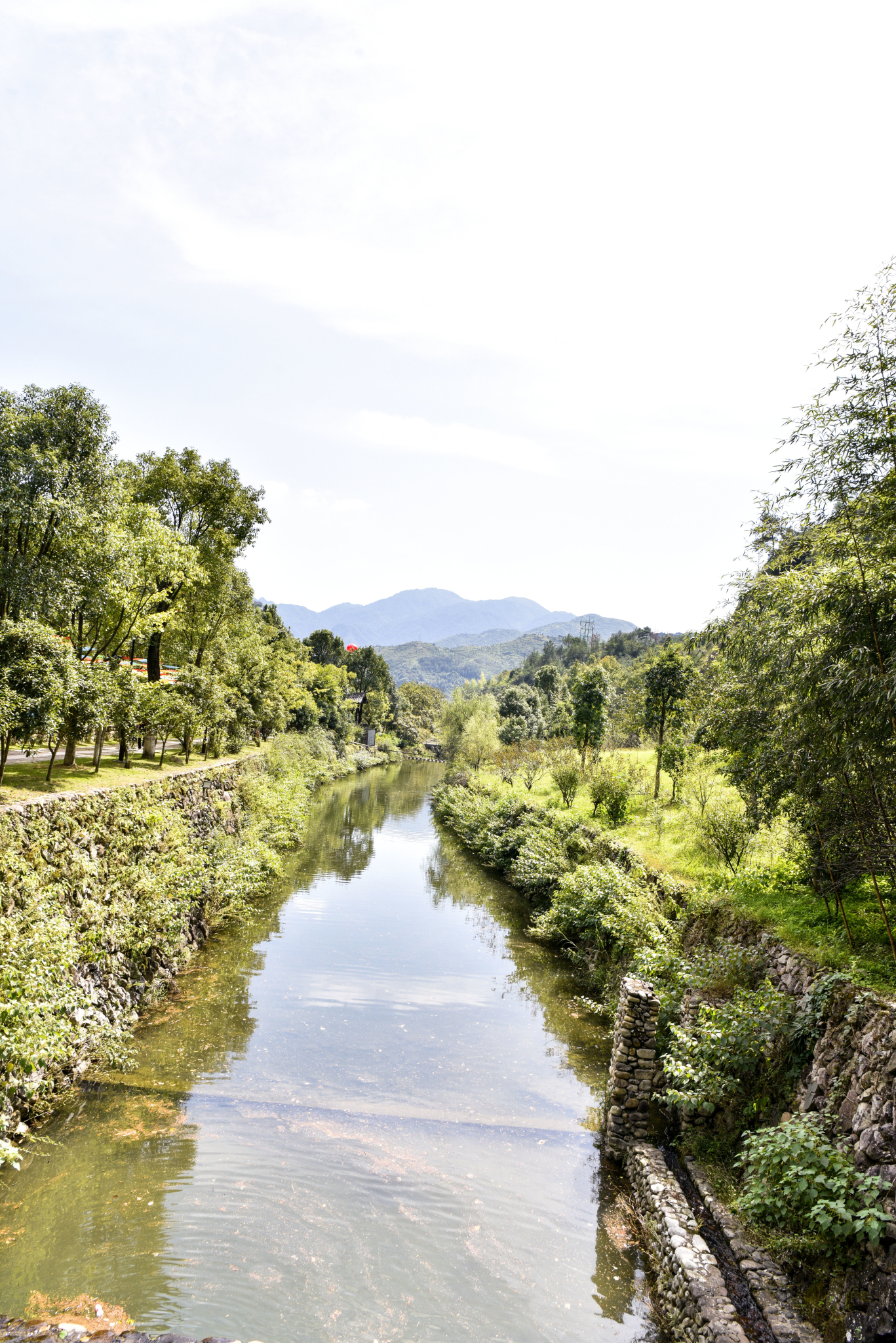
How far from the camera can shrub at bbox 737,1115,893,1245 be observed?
A: 5438 mm

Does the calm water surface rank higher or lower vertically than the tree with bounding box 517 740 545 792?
lower

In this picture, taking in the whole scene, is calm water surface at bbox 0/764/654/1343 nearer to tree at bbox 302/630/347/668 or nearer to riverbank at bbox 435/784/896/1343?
riverbank at bbox 435/784/896/1343

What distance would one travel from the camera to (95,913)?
11.2 metres

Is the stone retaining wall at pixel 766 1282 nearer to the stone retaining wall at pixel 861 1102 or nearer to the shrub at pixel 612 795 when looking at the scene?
the stone retaining wall at pixel 861 1102

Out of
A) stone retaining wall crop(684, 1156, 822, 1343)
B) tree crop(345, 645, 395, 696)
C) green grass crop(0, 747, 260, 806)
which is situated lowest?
stone retaining wall crop(684, 1156, 822, 1343)

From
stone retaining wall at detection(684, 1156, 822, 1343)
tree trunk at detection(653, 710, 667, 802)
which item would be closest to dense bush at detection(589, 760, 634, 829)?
tree trunk at detection(653, 710, 667, 802)

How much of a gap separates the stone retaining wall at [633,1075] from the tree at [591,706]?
20933 millimetres

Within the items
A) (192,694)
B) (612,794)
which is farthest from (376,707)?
(612,794)

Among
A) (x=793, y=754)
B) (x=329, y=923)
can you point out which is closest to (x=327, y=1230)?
(x=793, y=754)

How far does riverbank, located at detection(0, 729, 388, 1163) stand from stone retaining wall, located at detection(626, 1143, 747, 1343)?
6.84m

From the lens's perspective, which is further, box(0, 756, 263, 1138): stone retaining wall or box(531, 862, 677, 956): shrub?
box(531, 862, 677, 956): shrub

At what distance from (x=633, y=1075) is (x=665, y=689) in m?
16.1

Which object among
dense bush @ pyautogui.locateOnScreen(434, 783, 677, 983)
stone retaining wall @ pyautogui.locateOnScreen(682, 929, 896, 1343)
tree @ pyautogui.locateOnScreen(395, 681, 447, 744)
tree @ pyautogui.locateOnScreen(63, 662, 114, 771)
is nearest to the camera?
stone retaining wall @ pyautogui.locateOnScreen(682, 929, 896, 1343)

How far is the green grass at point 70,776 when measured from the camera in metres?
12.4
